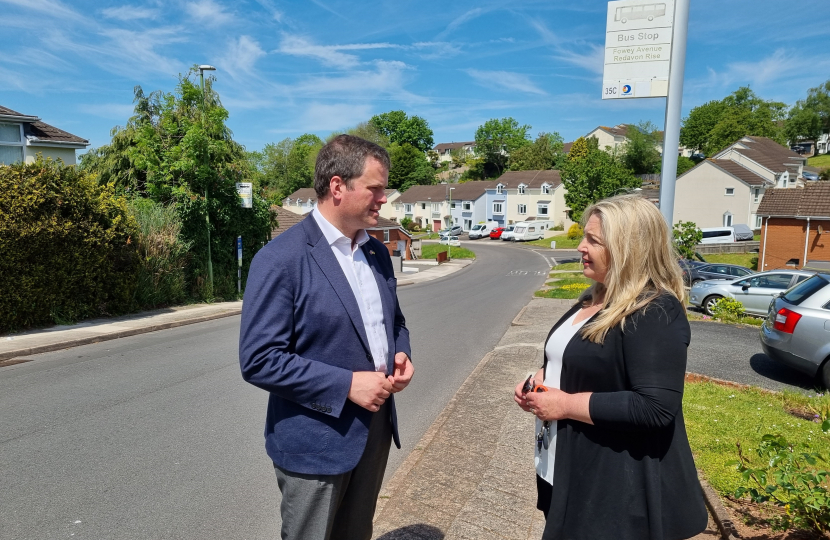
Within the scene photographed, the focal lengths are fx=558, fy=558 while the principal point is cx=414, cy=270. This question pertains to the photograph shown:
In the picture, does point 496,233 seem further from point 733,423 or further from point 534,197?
point 733,423

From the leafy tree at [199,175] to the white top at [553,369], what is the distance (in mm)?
16154

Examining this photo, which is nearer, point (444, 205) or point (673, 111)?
point (673, 111)

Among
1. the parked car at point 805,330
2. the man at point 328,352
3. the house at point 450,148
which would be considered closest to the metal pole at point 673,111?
the parked car at point 805,330

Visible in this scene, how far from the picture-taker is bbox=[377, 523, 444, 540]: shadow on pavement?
3602mm

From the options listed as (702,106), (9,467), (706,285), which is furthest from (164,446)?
(702,106)

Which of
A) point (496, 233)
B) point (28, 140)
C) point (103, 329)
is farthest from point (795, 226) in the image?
point (496, 233)

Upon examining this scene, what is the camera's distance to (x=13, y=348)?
9664mm

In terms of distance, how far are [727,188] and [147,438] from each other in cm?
5079

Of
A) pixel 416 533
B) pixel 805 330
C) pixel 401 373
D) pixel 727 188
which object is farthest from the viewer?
pixel 727 188

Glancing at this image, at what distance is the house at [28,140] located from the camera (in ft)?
61.9

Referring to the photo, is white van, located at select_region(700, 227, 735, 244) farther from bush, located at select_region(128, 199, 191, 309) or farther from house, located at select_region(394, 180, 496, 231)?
bush, located at select_region(128, 199, 191, 309)

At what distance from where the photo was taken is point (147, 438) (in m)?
5.55

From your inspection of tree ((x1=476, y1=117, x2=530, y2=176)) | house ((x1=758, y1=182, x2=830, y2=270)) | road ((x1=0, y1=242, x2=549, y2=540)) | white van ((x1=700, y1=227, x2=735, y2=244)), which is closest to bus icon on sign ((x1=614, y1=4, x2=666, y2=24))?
road ((x1=0, y1=242, x2=549, y2=540))

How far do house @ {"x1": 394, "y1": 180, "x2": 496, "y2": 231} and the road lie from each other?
2597 inches
